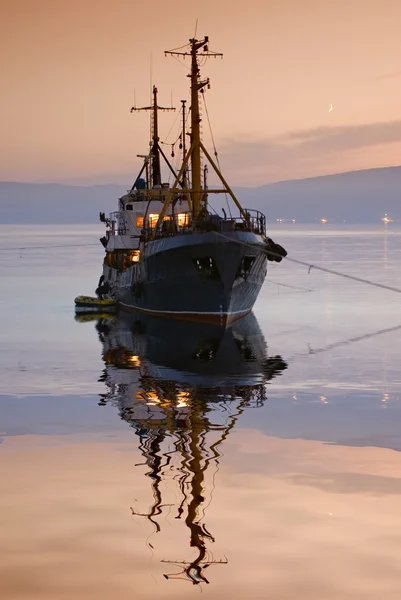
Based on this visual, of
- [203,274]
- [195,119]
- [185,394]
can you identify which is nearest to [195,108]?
[195,119]

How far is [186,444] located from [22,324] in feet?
98.5

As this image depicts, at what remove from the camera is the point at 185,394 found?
25.8m

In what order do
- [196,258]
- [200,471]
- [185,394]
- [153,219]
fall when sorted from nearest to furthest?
1. [200,471]
2. [185,394]
3. [196,258]
4. [153,219]

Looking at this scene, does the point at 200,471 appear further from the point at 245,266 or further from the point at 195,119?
the point at 195,119

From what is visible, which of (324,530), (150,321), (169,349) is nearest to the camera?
(324,530)

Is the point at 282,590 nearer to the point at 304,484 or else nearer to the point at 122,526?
the point at 122,526

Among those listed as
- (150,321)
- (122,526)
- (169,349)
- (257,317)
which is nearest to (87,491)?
(122,526)

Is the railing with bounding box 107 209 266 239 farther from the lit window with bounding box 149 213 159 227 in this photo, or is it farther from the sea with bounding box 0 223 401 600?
the sea with bounding box 0 223 401 600

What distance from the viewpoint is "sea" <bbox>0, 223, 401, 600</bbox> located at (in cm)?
1217

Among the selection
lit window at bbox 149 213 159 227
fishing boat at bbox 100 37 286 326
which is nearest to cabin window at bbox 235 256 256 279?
fishing boat at bbox 100 37 286 326

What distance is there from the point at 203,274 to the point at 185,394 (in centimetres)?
1625

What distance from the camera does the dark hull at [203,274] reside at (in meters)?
41.4

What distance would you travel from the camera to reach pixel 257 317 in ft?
165

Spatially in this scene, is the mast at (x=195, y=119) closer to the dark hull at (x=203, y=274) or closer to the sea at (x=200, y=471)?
the dark hull at (x=203, y=274)
